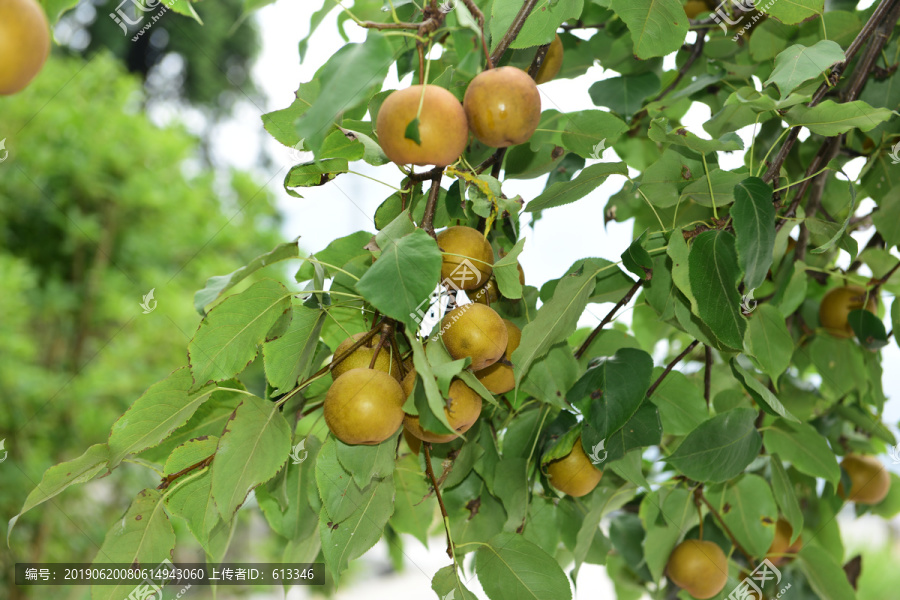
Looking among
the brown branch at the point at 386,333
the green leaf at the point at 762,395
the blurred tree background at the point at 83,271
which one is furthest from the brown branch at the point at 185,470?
the blurred tree background at the point at 83,271

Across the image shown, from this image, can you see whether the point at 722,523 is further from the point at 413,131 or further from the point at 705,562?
the point at 413,131

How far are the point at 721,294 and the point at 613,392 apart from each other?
0.09 m

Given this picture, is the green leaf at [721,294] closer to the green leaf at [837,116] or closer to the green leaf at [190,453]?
the green leaf at [837,116]

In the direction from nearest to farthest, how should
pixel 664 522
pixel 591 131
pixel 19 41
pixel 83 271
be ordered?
pixel 19 41 → pixel 591 131 → pixel 664 522 → pixel 83 271

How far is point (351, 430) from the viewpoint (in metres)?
0.35

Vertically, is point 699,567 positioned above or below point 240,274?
below

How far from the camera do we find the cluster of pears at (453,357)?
35 centimetres

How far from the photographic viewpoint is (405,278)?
31 centimetres

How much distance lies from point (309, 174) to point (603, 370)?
227mm

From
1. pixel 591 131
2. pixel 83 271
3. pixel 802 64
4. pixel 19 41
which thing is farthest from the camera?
pixel 83 271

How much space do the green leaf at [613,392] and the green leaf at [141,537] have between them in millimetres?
276

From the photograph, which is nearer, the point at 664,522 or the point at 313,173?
the point at 313,173

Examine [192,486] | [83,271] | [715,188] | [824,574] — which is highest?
[715,188]

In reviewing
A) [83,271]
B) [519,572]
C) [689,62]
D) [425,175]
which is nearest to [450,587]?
[519,572]
